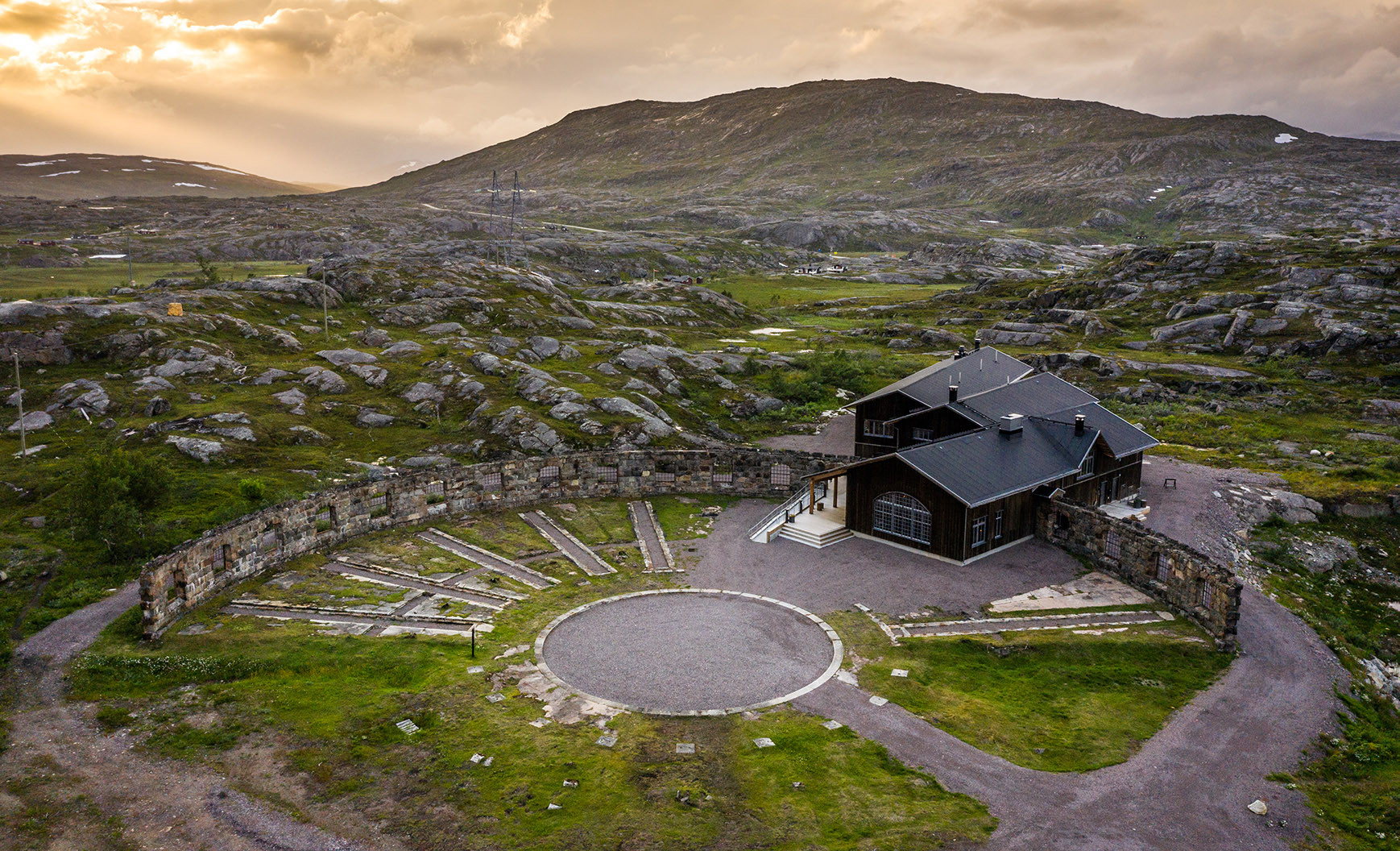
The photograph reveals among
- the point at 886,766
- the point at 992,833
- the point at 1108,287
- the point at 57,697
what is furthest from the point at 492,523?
the point at 1108,287

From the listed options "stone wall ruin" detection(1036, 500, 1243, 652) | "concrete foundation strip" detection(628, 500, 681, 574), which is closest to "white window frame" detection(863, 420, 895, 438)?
"stone wall ruin" detection(1036, 500, 1243, 652)

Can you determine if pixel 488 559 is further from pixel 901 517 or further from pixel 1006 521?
pixel 1006 521

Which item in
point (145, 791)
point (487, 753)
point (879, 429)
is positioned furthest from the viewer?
point (879, 429)

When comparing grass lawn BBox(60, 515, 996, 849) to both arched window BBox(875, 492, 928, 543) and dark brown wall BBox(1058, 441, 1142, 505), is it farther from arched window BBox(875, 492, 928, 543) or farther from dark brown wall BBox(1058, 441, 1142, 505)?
dark brown wall BBox(1058, 441, 1142, 505)

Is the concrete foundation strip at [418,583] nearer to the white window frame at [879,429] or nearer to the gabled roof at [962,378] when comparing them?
the gabled roof at [962,378]

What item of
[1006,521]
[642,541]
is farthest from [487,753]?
[1006,521]
